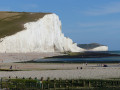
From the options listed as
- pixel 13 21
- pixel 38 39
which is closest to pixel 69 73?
pixel 38 39

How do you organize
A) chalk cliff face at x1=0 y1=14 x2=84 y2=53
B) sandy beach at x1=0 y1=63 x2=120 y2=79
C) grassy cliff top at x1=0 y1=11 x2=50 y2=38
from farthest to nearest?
grassy cliff top at x1=0 y1=11 x2=50 y2=38 < chalk cliff face at x1=0 y1=14 x2=84 y2=53 < sandy beach at x1=0 y1=63 x2=120 y2=79

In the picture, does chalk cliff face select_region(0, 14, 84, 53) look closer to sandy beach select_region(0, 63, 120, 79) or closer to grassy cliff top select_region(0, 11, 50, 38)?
grassy cliff top select_region(0, 11, 50, 38)

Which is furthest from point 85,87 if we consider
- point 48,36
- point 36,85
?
point 48,36

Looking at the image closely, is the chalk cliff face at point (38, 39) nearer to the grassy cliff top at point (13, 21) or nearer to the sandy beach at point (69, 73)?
the grassy cliff top at point (13, 21)

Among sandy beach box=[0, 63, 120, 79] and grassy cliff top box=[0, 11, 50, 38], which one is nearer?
sandy beach box=[0, 63, 120, 79]

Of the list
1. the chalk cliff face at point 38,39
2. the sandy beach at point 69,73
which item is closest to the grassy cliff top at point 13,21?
the chalk cliff face at point 38,39

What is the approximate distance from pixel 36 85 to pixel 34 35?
341ft

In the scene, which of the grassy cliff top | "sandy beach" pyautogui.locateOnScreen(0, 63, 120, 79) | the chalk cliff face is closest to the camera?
"sandy beach" pyautogui.locateOnScreen(0, 63, 120, 79)

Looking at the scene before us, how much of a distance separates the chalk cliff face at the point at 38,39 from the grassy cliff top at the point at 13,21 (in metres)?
3.47

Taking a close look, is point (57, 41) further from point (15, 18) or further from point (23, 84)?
point (23, 84)

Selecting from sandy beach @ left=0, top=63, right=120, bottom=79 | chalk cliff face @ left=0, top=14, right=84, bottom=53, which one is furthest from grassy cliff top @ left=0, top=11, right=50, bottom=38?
sandy beach @ left=0, top=63, right=120, bottom=79

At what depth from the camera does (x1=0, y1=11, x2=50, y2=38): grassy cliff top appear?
12778 cm

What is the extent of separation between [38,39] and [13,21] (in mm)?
28252

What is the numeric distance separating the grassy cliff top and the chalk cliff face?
3.47 meters
